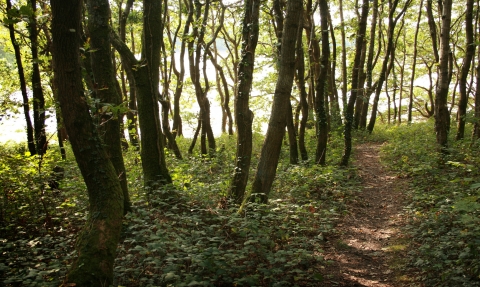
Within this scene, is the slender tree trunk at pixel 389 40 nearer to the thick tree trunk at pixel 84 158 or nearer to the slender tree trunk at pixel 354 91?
the slender tree trunk at pixel 354 91

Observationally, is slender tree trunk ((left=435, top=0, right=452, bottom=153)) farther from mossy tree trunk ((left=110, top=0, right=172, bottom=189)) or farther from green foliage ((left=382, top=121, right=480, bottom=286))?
mossy tree trunk ((left=110, top=0, right=172, bottom=189))

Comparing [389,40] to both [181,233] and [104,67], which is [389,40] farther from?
[181,233]

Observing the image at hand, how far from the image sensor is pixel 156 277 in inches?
156

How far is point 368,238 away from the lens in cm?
637

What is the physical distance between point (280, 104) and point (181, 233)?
3023mm

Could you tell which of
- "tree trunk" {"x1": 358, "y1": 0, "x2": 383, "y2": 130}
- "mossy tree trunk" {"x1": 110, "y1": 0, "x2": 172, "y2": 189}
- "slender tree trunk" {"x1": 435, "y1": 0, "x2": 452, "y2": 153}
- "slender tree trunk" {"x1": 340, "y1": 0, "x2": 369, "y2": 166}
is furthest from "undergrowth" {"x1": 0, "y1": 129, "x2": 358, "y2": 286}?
"tree trunk" {"x1": 358, "y1": 0, "x2": 383, "y2": 130}

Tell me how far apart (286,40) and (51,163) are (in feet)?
21.8

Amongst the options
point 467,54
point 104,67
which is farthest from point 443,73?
point 104,67

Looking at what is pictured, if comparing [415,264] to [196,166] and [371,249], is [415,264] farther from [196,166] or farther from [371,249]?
[196,166]

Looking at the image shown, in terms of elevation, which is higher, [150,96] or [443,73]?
[443,73]

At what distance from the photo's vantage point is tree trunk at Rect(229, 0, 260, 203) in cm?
688

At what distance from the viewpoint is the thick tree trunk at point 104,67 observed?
17.2 ft

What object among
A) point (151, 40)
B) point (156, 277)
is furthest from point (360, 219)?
point (151, 40)

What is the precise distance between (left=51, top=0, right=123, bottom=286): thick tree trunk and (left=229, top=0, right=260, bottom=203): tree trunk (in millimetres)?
A: 3327
